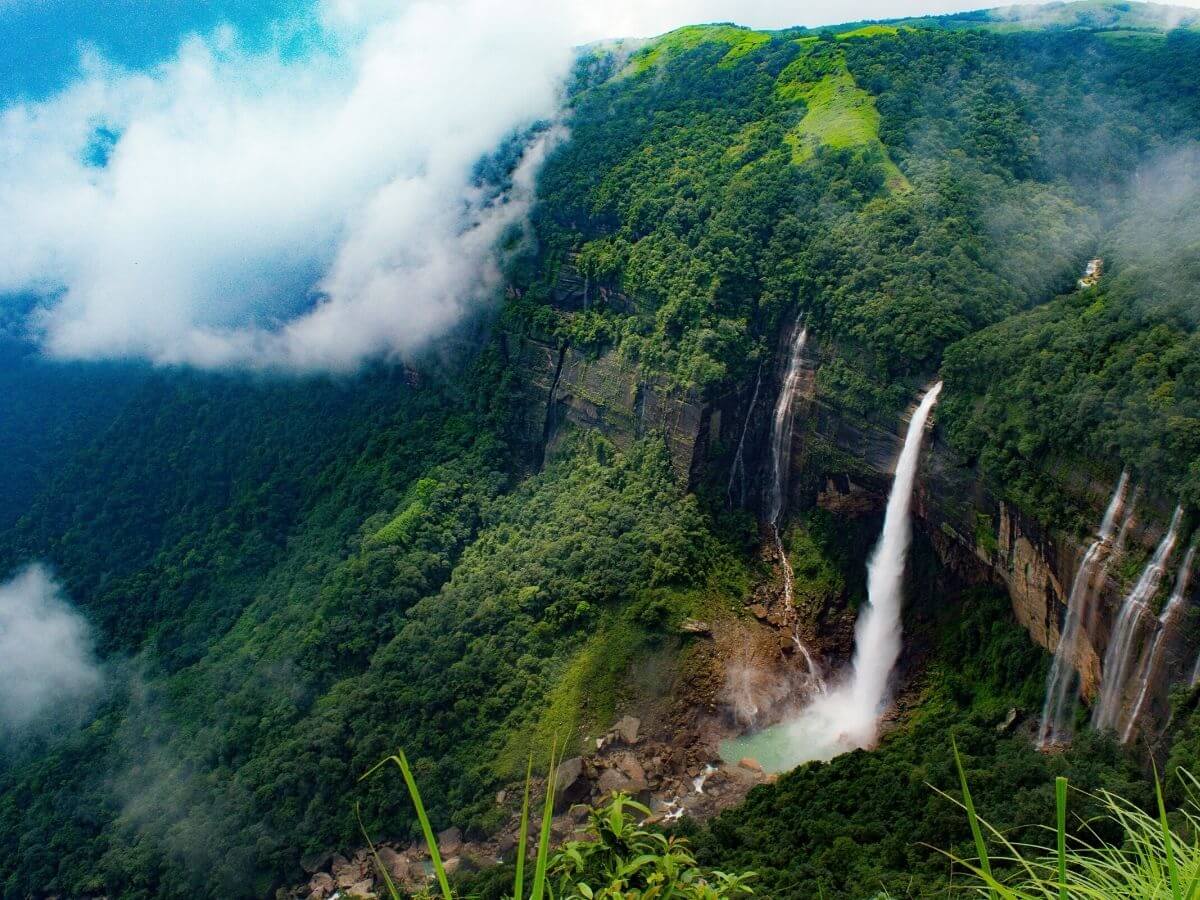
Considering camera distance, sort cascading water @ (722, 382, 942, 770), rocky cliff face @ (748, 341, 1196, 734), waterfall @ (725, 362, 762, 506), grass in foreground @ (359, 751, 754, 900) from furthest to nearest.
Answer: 1. waterfall @ (725, 362, 762, 506)
2. cascading water @ (722, 382, 942, 770)
3. rocky cliff face @ (748, 341, 1196, 734)
4. grass in foreground @ (359, 751, 754, 900)

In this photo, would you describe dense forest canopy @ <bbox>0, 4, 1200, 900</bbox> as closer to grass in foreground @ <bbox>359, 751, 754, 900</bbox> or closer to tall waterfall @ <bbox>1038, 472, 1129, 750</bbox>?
tall waterfall @ <bbox>1038, 472, 1129, 750</bbox>

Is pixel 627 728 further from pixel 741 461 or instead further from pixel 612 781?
pixel 741 461

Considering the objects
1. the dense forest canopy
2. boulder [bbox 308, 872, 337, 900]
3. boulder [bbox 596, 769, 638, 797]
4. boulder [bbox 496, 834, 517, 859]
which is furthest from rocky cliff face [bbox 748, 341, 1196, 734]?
boulder [bbox 308, 872, 337, 900]

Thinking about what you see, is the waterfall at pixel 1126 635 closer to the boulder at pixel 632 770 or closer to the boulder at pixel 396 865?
the boulder at pixel 632 770

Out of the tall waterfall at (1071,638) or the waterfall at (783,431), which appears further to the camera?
the waterfall at (783,431)

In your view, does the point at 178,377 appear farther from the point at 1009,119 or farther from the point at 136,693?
the point at 1009,119

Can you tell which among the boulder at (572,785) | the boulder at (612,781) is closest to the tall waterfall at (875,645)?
the boulder at (612,781)
